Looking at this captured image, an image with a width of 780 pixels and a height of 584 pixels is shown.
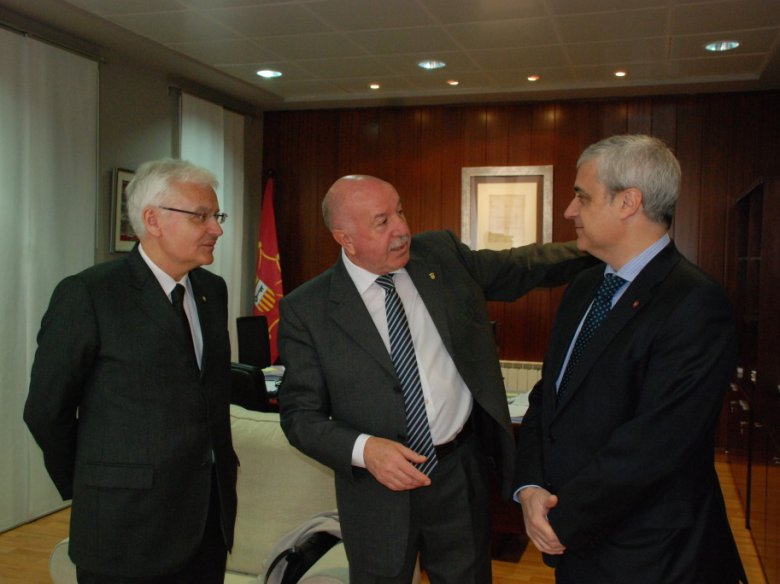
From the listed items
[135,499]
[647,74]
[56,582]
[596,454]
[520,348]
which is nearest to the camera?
[596,454]

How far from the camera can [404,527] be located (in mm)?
1984

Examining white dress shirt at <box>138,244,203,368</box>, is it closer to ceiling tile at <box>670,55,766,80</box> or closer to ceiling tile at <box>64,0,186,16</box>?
ceiling tile at <box>64,0,186,16</box>

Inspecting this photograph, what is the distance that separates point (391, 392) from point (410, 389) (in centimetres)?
5

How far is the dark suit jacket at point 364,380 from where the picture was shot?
6.53ft

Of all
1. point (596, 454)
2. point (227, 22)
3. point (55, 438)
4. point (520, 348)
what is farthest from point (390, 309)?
point (520, 348)

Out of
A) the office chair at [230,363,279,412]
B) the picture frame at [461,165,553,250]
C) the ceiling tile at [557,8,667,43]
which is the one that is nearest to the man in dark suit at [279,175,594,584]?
the office chair at [230,363,279,412]

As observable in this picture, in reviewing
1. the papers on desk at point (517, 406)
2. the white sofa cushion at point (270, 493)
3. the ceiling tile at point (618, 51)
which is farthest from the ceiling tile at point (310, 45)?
the white sofa cushion at point (270, 493)

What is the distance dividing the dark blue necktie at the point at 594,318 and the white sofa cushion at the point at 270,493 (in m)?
1.18

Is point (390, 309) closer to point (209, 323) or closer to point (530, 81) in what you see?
point (209, 323)

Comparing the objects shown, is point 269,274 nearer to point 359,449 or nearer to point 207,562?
point 207,562

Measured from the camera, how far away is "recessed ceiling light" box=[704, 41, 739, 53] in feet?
15.8

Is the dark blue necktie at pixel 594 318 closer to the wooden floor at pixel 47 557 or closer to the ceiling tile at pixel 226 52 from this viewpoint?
the wooden floor at pixel 47 557

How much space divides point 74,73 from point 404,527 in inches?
162

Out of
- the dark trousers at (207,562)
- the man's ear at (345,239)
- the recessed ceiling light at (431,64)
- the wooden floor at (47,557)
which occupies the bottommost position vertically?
the wooden floor at (47,557)
